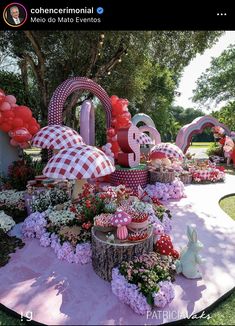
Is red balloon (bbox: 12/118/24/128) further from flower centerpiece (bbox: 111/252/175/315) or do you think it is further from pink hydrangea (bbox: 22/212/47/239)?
flower centerpiece (bbox: 111/252/175/315)

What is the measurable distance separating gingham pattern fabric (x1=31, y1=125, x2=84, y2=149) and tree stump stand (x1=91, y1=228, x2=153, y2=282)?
416 cm

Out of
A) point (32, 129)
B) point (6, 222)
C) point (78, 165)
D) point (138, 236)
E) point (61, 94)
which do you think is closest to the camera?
point (138, 236)

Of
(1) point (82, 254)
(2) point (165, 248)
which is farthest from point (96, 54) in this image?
(2) point (165, 248)

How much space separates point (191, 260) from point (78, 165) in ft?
10.3

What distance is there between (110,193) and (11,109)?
5100 mm

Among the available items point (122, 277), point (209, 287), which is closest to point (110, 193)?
point (122, 277)

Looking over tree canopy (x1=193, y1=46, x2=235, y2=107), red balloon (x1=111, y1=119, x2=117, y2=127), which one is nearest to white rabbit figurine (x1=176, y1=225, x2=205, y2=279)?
red balloon (x1=111, y1=119, x2=117, y2=127)

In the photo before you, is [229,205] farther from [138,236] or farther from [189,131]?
[189,131]

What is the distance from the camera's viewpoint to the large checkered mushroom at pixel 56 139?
8.99 meters

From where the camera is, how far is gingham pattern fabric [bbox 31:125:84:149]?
29.5 ft

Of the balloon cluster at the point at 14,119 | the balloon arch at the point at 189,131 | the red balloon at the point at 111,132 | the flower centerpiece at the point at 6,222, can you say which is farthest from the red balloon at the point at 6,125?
the balloon arch at the point at 189,131
